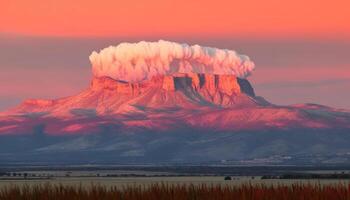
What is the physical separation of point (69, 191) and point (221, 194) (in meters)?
4.57

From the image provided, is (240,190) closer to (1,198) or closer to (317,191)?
(317,191)

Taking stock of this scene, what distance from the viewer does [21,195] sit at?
118ft

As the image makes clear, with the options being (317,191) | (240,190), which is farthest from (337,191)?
(240,190)

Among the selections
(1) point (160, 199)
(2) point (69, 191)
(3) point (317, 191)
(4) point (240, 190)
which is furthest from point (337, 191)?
(2) point (69, 191)

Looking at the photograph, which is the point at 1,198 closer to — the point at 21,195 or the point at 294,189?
the point at 21,195

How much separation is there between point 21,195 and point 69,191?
4.73 feet

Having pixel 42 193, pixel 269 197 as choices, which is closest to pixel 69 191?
pixel 42 193

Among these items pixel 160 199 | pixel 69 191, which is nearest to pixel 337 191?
pixel 160 199

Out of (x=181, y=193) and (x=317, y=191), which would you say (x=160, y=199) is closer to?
(x=181, y=193)

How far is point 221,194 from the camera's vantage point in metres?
36.0

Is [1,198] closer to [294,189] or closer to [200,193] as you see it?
[200,193]

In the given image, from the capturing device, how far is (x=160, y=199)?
34.6 meters

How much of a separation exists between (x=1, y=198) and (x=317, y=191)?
9.50m

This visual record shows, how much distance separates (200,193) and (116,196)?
2682mm
